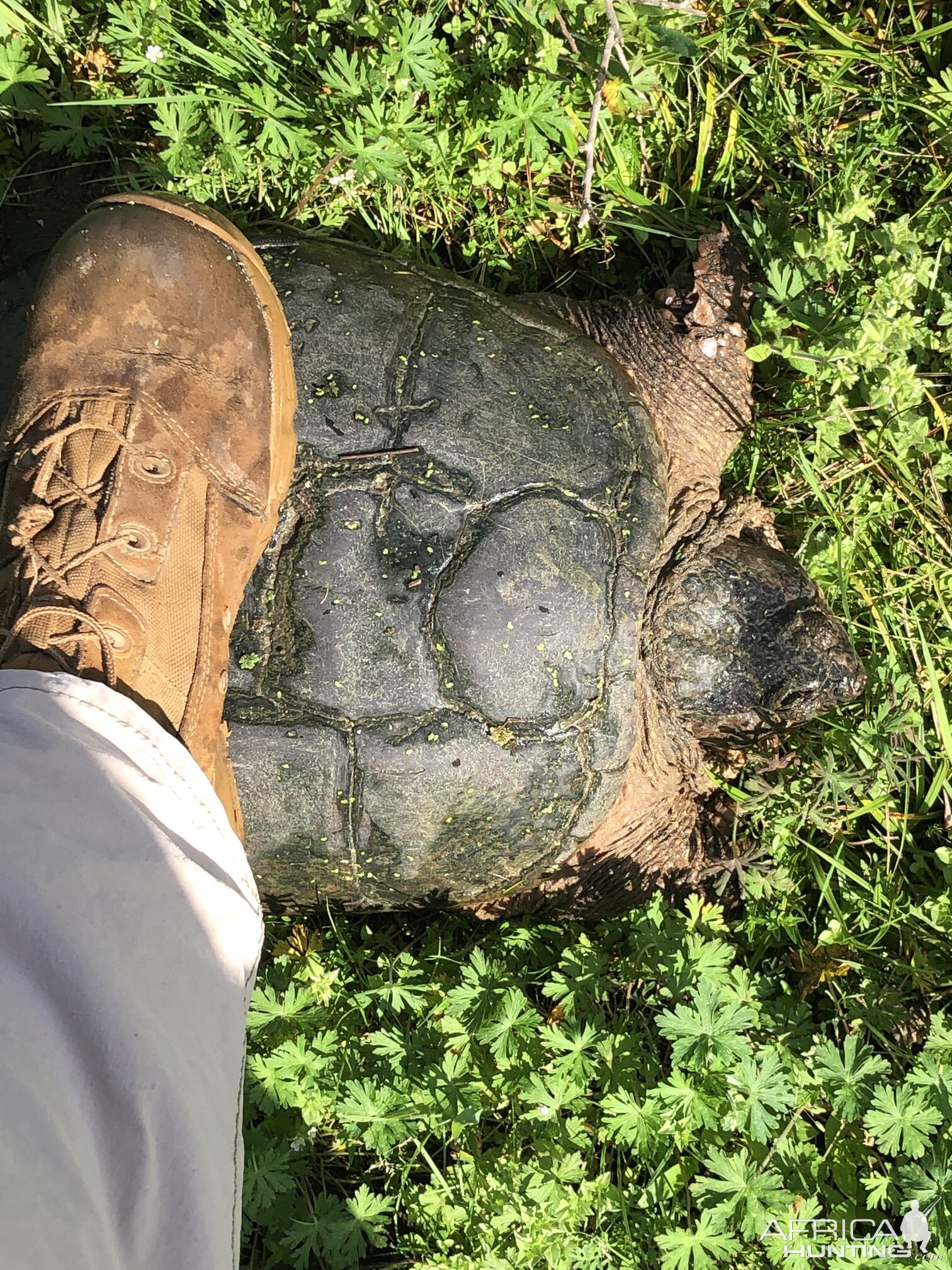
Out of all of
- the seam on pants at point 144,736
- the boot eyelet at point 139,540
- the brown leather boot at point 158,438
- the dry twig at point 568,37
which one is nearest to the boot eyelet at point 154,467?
the brown leather boot at point 158,438

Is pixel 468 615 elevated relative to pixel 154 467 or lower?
lower

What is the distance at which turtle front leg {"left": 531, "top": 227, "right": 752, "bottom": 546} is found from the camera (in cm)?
332

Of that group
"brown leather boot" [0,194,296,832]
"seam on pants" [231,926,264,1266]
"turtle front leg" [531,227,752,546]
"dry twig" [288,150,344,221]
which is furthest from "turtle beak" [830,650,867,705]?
"dry twig" [288,150,344,221]

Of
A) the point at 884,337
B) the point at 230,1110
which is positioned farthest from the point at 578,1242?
the point at 884,337

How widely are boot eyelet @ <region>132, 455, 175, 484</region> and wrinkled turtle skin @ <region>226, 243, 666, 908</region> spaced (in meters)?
0.33

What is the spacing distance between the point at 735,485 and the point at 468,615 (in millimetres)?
1565

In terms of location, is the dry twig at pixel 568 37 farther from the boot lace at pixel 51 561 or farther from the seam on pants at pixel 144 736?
the seam on pants at pixel 144 736

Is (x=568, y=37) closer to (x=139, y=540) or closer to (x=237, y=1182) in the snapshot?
(x=139, y=540)

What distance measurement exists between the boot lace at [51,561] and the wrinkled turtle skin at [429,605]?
17.3 inches

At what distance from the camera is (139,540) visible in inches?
91.8

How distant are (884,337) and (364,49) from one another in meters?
2.05

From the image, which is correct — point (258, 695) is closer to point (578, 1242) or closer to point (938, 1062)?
point (578, 1242)

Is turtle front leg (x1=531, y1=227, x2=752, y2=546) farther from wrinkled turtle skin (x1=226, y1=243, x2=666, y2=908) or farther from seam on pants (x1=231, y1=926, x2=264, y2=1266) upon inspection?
seam on pants (x1=231, y1=926, x2=264, y2=1266)

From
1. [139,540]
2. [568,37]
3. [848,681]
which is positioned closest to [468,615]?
[139,540]
